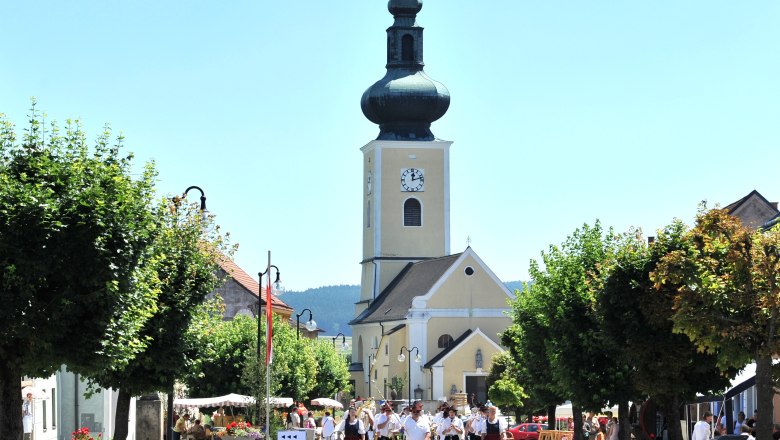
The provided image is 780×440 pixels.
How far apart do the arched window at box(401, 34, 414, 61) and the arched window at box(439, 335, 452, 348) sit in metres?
21.9

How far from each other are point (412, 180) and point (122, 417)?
81.4 m

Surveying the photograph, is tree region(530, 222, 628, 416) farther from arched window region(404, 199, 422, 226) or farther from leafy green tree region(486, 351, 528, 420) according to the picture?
arched window region(404, 199, 422, 226)

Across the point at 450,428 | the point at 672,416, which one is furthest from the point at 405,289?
the point at 672,416

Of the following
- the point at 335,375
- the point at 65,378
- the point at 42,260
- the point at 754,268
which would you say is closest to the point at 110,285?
the point at 42,260

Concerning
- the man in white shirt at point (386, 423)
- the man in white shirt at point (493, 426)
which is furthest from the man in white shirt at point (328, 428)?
the man in white shirt at point (493, 426)

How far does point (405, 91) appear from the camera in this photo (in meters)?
112

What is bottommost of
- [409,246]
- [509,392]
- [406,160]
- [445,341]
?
[509,392]

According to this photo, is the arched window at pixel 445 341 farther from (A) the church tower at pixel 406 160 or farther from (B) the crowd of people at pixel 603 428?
(B) the crowd of people at pixel 603 428

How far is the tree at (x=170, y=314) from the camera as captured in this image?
3281 cm

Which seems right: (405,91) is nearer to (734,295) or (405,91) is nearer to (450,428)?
(450,428)

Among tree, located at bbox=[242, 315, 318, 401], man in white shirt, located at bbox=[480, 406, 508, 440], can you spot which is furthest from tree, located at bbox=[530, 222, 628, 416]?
tree, located at bbox=[242, 315, 318, 401]

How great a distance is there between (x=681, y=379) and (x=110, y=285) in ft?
53.6

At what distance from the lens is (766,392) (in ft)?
96.8

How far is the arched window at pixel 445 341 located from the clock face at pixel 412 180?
13.4 metres
